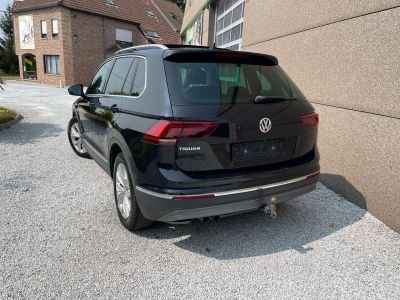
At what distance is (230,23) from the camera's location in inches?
Result: 412

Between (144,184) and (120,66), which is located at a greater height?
(120,66)

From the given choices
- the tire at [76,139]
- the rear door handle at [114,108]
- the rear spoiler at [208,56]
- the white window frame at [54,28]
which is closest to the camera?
the rear spoiler at [208,56]

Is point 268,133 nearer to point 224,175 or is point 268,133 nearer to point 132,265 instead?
point 224,175

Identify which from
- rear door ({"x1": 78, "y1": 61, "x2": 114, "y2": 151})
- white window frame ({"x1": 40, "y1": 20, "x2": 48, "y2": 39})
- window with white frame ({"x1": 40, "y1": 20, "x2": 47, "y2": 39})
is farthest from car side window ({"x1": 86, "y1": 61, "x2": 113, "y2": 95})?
window with white frame ({"x1": 40, "y1": 20, "x2": 47, "y2": 39})

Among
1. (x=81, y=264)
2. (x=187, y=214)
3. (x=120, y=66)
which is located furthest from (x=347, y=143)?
(x=81, y=264)

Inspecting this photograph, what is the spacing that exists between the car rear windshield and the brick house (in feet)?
90.3

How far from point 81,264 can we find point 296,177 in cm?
206

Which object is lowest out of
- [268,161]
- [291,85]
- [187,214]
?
[187,214]

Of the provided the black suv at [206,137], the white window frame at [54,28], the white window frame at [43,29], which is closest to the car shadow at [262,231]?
the black suv at [206,137]

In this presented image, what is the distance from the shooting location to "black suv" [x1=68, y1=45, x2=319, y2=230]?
2.55 m

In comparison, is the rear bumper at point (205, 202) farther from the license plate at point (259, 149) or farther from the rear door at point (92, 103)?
the rear door at point (92, 103)

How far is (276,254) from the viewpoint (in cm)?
296

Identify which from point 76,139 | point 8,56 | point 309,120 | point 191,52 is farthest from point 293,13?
point 8,56

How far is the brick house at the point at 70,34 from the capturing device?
89.8ft
